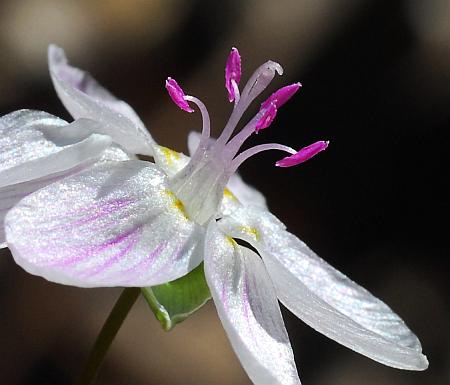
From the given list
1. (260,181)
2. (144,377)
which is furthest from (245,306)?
(260,181)

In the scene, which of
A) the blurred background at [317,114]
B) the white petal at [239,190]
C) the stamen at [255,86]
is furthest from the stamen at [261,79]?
the blurred background at [317,114]

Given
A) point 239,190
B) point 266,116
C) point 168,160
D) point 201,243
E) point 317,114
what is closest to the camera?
point 201,243

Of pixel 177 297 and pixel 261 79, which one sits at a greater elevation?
pixel 261 79

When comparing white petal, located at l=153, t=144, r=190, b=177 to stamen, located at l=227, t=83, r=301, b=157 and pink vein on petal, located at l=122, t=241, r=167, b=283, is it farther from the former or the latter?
pink vein on petal, located at l=122, t=241, r=167, b=283

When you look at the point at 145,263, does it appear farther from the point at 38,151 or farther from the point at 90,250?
the point at 38,151

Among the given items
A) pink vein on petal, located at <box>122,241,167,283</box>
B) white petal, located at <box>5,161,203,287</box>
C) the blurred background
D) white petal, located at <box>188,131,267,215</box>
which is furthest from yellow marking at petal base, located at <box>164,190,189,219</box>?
the blurred background

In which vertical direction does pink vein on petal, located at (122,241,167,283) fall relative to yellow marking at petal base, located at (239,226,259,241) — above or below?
below

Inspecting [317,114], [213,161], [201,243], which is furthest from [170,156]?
[317,114]

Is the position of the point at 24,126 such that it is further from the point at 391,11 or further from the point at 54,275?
the point at 391,11
